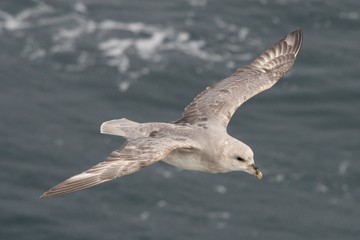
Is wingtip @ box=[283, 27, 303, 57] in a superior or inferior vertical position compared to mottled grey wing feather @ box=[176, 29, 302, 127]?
superior

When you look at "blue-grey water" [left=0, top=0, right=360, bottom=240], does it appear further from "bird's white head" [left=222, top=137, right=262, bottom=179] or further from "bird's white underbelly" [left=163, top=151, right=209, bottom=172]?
"bird's white head" [left=222, top=137, right=262, bottom=179]

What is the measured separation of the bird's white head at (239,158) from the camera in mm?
18781

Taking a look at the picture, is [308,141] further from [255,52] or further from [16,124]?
[16,124]

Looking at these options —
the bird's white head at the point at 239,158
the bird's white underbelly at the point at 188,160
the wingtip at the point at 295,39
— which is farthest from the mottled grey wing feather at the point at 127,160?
the wingtip at the point at 295,39

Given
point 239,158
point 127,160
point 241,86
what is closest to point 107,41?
point 241,86

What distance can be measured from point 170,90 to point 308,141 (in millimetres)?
6051

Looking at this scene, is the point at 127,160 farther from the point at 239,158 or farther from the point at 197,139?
the point at 239,158

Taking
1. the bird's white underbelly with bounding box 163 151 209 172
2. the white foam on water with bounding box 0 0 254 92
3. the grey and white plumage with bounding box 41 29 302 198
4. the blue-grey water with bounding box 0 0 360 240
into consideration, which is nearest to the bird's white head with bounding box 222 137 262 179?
the grey and white plumage with bounding box 41 29 302 198

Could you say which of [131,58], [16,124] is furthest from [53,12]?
[16,124]

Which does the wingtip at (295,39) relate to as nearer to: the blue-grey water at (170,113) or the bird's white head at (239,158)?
the bird's white head at (239,158)

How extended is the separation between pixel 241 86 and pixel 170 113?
21006 millimetres

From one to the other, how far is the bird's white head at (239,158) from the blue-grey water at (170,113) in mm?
19517

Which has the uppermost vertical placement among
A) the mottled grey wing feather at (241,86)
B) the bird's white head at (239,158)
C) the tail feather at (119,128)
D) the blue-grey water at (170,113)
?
the blue-grey water at (170,113)

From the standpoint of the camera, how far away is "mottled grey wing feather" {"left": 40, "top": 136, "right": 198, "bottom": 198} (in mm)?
17164
